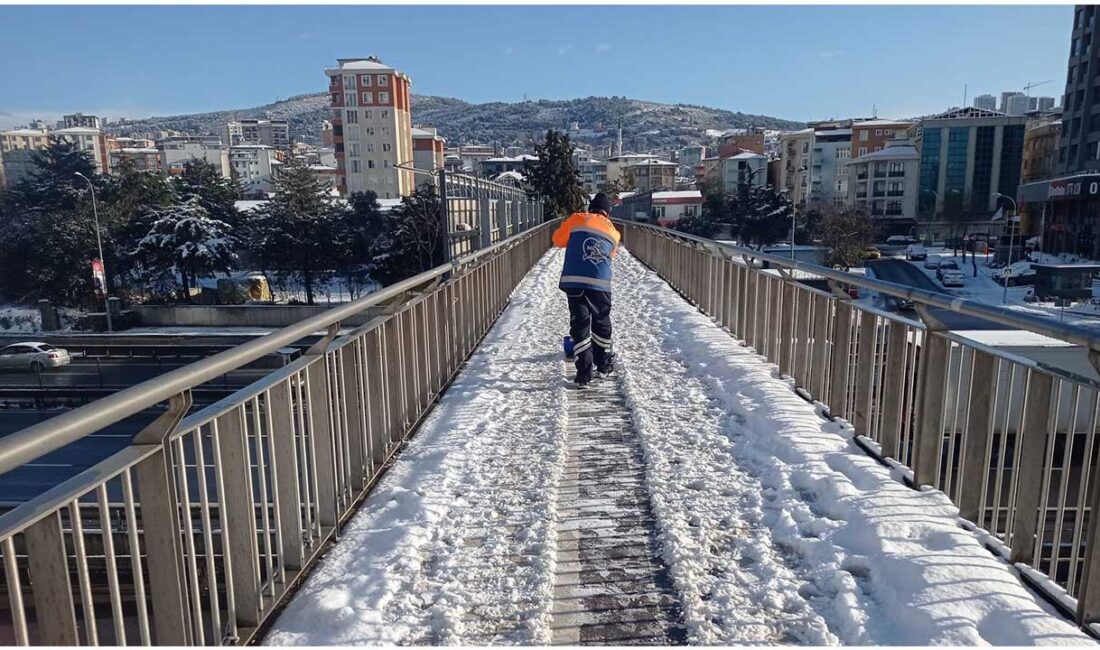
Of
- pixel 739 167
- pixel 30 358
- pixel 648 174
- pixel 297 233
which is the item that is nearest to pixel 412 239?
pixel 297 233

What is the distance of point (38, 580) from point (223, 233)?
50.7 meters

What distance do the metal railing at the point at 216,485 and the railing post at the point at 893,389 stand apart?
3264 millimetres

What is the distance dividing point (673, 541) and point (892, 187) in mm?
Result: 86494

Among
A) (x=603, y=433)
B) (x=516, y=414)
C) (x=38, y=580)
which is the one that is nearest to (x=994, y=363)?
(x=603, y=433)

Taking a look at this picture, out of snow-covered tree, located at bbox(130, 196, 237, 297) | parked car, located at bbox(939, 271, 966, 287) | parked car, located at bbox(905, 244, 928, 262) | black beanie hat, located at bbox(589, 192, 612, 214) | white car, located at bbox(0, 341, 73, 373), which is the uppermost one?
black beanie hat, located at bbox(589, 192, 612, 214)

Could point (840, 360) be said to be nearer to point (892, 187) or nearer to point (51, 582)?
point (51, 582)

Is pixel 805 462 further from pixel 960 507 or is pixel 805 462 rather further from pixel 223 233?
pixel 223 233

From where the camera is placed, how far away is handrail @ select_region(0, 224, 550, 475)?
5.08 ft

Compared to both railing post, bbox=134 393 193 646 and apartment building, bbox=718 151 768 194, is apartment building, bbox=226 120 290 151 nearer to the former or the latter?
apartment building, bbox=718 151 768 194

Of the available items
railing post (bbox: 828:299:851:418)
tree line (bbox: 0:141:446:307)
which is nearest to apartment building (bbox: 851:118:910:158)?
→ tree line (bbox: 0:141:446:307)

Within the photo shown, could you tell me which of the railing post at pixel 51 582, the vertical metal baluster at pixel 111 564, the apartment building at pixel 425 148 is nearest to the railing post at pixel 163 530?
the vertical metal baluster at pixel 111 564

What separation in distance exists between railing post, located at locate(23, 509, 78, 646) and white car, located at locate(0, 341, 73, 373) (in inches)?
1426

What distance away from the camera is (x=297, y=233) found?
153 feet

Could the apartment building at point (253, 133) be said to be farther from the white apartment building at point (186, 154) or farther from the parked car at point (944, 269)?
the parked car at point (944, 269)
